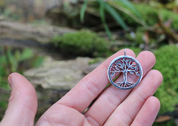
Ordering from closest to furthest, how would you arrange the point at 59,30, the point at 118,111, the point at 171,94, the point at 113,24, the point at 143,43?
the point at 118,111 < the point at 171,94 < the point at 143,43 < the point at 59,30 < the point at 113,24

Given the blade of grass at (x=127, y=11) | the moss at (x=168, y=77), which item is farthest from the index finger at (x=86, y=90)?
the blade of grass at (x=127, y=11)

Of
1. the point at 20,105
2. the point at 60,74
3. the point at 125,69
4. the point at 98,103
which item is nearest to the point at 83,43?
the point at 60,74

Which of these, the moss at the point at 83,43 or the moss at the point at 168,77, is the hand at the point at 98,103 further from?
the moss at the point at 83,43

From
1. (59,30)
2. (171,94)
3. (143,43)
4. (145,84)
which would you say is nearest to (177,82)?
(171,94)

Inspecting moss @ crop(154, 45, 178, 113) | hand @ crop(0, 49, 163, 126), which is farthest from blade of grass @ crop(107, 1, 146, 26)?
hand @ crop(0, 49, 163, 126)

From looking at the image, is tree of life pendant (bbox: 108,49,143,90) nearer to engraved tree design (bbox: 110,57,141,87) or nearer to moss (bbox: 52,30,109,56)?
engraved tree design (bbox: 110,57,141,87)

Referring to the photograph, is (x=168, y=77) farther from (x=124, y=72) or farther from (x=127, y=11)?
(x=127, y=11)

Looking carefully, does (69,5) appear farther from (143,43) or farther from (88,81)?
(88,81)
